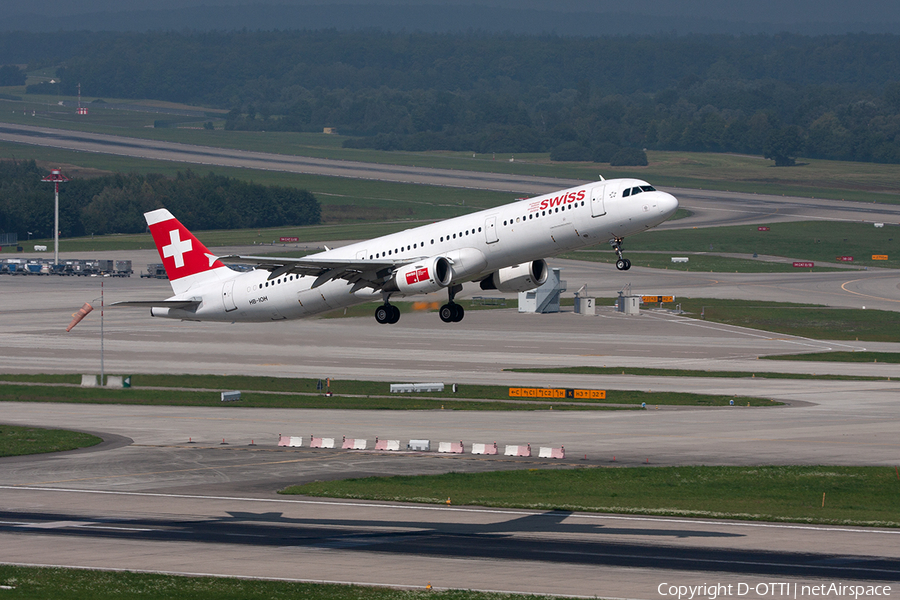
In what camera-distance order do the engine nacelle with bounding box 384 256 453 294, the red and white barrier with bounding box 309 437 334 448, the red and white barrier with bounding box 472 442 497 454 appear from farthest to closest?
the red and white barrier with bounding box 309 437 334 448 → the red and white barrier with bounding box 472 442 497 454 → the engine nacelle with bounding box 384 256 453 294

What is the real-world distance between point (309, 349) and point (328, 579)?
7739cm

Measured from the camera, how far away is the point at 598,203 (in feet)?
203

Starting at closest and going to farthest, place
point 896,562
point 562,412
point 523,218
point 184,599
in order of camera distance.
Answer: point 184,599 → point 896,562 → point 523,218 → point 562,412

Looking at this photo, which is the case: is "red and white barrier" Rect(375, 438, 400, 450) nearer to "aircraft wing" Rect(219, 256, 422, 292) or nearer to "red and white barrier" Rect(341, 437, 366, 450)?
"red and white barrier" Rect(341, 437, 366, 450)

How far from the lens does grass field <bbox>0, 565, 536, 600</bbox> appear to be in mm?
37875

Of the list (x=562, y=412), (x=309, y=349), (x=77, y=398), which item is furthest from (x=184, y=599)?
(x=309, y=349)

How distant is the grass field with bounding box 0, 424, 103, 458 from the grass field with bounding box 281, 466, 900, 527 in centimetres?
2107

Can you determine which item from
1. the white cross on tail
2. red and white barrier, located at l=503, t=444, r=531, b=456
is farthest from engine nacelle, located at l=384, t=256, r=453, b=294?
the white cross on tail

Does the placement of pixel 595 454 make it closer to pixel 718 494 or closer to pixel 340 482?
pixel 718 494

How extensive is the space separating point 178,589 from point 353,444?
36.8 metres

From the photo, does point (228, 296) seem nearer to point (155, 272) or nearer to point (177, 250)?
point (177, 250)

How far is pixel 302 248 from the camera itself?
19638cm

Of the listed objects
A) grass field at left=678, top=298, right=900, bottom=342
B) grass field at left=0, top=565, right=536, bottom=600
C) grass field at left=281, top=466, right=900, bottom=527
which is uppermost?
grass field at left=0, top=565, right=536, bottom=600

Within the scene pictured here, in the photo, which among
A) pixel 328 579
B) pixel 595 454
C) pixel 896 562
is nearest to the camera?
pixel 328 579
